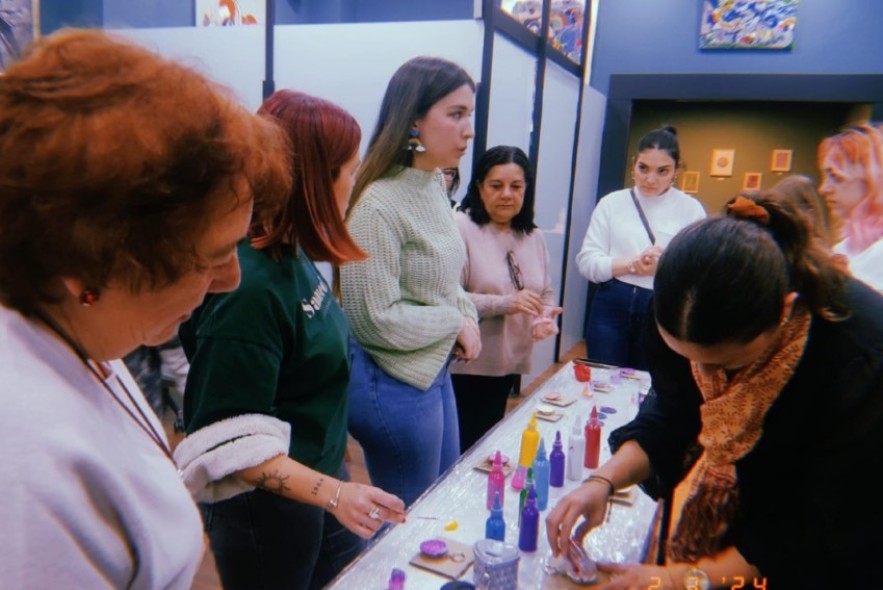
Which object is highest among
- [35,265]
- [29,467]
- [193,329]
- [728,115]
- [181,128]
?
[728,115]

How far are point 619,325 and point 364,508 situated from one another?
78.5 inches

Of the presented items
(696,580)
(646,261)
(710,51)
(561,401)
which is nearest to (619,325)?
(646,261)

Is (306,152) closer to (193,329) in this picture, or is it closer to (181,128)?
(193,329)

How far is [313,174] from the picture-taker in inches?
42.9

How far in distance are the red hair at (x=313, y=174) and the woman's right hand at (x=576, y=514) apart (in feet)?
1.97

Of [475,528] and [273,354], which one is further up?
[273,354]

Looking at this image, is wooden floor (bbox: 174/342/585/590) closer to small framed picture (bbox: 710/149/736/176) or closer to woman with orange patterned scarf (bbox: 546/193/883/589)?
woman with orange patterned scarf (bbox: 546/193/883/589)

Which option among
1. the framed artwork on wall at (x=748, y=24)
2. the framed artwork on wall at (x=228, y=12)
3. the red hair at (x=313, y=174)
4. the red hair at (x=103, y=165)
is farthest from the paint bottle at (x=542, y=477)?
the framed artwork on wall at (x=748, y=24)

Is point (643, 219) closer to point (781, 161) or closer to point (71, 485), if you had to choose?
point (71, 485)

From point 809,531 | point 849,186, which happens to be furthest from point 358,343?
point 849,186

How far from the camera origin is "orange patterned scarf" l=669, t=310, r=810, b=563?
2.98 feet

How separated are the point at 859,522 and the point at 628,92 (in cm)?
516

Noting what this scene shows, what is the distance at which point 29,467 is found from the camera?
1.43 feet

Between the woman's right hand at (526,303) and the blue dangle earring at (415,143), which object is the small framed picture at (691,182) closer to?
the woman's right hand at (526,303)
